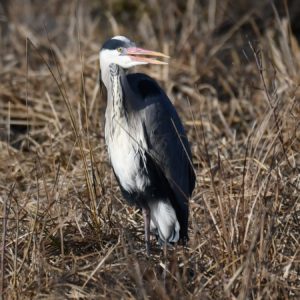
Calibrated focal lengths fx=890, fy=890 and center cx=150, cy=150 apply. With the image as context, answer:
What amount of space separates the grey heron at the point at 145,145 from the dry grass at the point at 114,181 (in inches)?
4.4

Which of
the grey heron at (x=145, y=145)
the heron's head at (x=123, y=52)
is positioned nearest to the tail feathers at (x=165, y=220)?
the grey heron at (x=145, y=145)

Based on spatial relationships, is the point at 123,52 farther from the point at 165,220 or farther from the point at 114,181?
the point at 114,181

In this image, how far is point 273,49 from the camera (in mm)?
5945

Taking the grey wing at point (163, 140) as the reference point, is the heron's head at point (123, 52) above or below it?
above

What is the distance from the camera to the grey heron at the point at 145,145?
3.93 meters

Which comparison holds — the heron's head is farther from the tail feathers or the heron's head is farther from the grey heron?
the tail feathers

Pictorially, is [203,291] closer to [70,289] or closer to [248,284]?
[248,284]

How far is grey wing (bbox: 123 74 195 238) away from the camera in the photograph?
3941 millimetres

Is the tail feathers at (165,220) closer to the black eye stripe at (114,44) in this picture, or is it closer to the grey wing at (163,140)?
the grey wing at (163,140)

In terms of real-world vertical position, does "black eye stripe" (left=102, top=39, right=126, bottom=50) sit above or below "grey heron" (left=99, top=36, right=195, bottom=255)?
above

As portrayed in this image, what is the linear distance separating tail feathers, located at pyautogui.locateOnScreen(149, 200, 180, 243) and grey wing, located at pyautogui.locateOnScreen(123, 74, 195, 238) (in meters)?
0.03

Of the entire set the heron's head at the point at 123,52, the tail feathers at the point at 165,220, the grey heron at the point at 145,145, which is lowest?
the tail feathers at the point at 165,220

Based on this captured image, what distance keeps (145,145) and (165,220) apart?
36 cm

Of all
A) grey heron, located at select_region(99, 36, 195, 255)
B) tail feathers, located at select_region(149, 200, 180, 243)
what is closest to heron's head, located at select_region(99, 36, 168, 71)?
grey heron, located at select_region(99, 36, 195, 255)
